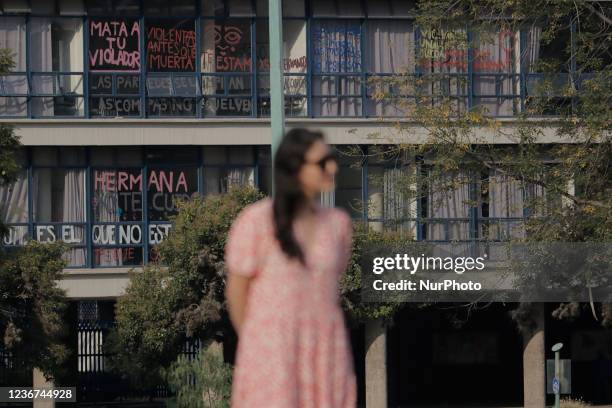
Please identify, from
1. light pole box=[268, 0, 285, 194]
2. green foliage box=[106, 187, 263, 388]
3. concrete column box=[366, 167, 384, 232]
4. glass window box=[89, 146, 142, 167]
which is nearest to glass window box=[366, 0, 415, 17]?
concrete column box=[366, 167, 384, 232]

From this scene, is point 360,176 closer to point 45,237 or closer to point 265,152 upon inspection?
point 265,152

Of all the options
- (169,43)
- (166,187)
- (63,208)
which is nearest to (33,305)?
(63,208)

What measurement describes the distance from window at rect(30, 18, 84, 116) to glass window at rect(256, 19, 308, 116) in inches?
160

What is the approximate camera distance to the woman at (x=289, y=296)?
15.0 feet

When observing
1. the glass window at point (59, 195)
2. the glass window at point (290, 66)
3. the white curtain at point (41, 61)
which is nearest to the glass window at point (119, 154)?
the glass window at point (59, 195)

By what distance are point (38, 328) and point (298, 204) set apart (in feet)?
66.9

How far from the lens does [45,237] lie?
97.8ft

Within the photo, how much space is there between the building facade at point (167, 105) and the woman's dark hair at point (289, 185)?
957 inches

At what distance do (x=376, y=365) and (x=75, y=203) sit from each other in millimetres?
7906

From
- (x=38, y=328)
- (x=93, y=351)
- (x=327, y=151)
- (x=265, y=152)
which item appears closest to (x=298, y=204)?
(x=327, y=151)

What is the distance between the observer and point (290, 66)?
30188mm

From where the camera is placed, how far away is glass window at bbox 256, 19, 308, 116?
2989 cm

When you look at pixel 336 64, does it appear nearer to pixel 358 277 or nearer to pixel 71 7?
pixel 358 277

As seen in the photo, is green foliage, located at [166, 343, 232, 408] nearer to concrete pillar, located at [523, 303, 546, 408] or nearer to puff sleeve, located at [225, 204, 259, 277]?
puff sleeve, located at [225, 204, 259, 277]
